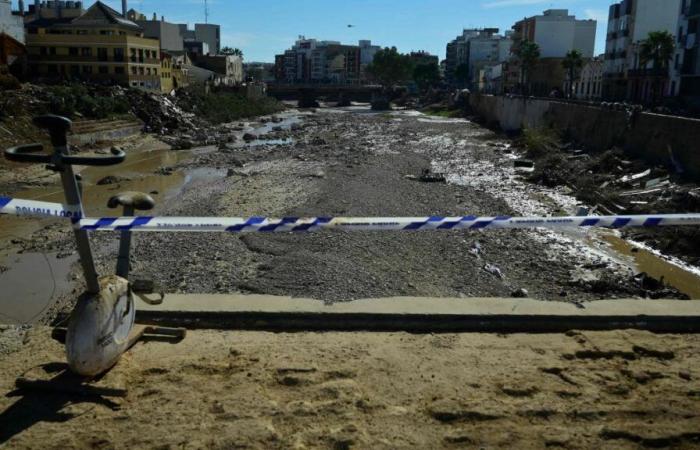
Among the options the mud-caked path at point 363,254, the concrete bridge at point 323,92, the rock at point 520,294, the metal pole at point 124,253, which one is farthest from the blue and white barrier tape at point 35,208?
the concrete bridge at point 323,92

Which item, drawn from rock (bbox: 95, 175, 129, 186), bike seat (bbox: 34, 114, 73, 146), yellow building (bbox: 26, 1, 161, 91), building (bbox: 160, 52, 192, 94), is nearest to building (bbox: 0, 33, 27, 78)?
yellow building (bbox: 26, 1, 161, 91)

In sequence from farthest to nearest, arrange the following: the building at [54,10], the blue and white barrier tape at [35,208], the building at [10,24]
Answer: the building at [54,10], the building at [10,24], the blue and white barrier tape at [35,208]

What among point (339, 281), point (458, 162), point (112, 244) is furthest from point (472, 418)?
point (458, 162)

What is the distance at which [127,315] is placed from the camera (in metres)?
4.14

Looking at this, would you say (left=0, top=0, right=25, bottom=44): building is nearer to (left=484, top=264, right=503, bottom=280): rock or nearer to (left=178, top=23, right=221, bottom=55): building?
(left=484, top=264, right=503, bottom=280): rock

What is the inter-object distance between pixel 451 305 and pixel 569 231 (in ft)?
42.3

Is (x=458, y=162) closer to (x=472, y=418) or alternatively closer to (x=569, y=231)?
(x=569, y=231)

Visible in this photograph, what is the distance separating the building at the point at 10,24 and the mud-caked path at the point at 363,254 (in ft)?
150

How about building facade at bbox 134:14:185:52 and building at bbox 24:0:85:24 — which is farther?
building facade at bbox 134:14:185:52

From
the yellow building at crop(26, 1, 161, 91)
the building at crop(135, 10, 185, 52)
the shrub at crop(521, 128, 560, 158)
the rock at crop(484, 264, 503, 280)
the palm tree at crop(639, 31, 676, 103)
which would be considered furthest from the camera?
the building at crop(135, 10, 185, 52)

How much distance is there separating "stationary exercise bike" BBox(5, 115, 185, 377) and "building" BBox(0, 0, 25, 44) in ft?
211

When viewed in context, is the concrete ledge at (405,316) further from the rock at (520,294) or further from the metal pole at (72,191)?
the rock at (520,294)

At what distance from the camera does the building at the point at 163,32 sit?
319 ft

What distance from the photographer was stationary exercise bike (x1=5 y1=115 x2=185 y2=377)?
3.60 m
